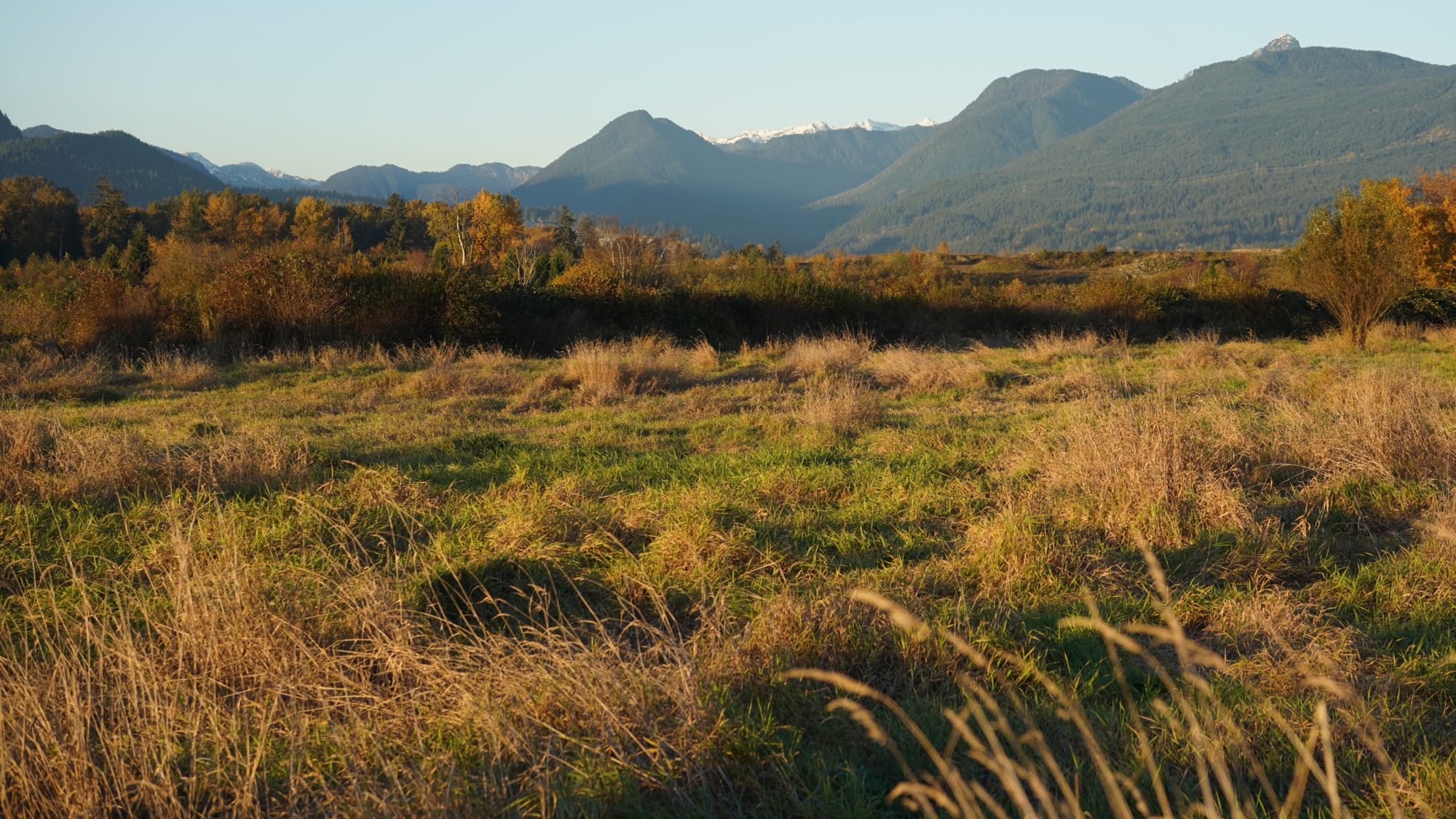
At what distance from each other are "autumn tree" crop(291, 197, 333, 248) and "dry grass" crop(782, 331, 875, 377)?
51797 millimetres

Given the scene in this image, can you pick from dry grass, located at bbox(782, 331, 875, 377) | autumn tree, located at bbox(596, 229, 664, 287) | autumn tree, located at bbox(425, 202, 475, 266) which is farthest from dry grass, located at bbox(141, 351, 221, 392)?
autumn tree, located at bbox(425, 202, 475, 266)

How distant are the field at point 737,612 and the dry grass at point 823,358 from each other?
176 inches

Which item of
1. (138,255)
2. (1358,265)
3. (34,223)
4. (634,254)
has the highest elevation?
(34,223)

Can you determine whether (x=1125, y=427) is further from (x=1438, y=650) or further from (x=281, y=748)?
(x=281, y=748)

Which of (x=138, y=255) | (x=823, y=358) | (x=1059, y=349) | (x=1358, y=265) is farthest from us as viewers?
(x=138, y=255)

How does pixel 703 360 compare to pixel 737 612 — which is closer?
pixel 737 612

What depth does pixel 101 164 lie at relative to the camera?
156250mm

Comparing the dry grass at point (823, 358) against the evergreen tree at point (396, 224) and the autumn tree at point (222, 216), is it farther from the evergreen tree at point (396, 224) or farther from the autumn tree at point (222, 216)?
the autumn tree at point (222, 216)

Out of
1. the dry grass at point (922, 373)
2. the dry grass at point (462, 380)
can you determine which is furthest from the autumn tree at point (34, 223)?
the dry grass at point (922, 373)

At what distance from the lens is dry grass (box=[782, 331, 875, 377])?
13125 millimetres

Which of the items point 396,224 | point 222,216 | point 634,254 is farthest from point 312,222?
point 634,254

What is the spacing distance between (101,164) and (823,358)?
189 meters

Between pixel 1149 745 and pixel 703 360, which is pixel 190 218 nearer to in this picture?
pixel 703 360

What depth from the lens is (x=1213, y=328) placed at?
22531mm
